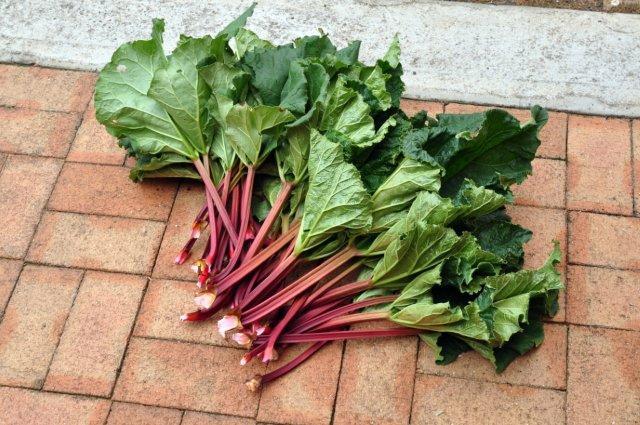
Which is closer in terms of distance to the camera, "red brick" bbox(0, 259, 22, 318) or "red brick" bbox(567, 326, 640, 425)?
"red brick" bbox(567, 326, 640, 425)

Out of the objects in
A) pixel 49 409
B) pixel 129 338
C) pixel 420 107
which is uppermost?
pixel 420 107

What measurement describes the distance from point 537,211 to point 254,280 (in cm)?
97

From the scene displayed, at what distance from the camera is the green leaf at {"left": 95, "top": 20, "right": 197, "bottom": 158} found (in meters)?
2.97

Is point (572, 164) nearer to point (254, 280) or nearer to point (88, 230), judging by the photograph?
point (254, 280)

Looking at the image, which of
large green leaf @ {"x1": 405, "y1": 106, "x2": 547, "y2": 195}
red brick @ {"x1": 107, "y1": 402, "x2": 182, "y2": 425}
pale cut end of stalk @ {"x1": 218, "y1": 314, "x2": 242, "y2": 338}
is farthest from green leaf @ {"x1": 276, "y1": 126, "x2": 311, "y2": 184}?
red brick @ {"x1": 107, "y1": 402, "x2": 182, "y2": 425}

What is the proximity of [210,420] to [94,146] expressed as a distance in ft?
3.88

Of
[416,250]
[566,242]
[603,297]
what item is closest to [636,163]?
[566,242]

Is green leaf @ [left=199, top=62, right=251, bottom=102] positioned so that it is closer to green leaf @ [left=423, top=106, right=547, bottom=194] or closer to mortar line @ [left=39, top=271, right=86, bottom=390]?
green leaf @ [left=423, top=106, right=547, bottom=194]

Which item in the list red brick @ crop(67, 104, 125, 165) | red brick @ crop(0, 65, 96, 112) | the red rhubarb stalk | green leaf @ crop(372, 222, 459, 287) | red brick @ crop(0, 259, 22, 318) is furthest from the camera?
red brick @ crop(0, 65, 96, 112)

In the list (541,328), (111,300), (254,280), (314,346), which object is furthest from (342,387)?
(111,300)

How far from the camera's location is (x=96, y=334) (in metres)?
2.88

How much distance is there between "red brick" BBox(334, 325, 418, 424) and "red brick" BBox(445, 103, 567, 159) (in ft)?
2.90

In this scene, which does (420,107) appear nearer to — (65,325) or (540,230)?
(540,230)

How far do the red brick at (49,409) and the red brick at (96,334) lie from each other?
0.10ft
